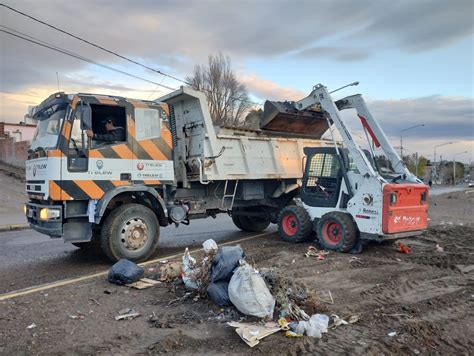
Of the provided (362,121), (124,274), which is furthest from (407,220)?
(124,274)

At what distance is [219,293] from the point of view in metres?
4.94

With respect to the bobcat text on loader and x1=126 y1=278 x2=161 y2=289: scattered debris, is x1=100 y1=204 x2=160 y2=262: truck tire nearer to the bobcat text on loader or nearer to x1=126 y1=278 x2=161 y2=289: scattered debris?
x1=126 y1=278 x2=161 y2=289: scattered debris

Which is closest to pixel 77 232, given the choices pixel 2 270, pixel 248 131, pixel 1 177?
pixel 2 270

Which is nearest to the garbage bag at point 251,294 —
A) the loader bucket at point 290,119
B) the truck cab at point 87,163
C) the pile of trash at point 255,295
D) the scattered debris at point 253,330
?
the pile of trash at point 255,295

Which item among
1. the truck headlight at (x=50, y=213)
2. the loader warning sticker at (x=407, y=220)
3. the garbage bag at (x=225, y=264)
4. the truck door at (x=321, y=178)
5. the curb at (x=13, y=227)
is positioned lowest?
the curb at (x=13, y=227)

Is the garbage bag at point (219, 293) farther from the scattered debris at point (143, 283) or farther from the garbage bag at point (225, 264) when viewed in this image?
the scattered debris at point (143, 283)

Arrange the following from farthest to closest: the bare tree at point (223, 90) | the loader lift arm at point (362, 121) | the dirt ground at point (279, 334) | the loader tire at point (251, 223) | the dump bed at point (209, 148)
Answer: the bare tree at point (223, 90), the loader tire at point (251, 223), the dump bed at point (209, 148), the loader lift arm at point (362, 121), the dirt ground at point (279, 334)

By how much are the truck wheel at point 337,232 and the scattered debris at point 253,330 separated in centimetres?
398

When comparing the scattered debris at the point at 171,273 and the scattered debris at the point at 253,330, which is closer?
the scattered debris at the point at 253,330

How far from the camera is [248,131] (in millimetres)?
10000

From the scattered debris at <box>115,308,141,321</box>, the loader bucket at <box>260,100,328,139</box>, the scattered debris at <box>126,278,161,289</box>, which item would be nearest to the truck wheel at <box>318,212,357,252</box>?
the loader bucket at <box>260,100,328,139</box>

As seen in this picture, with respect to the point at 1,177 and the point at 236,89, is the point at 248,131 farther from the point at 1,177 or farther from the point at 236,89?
the point at 236,89

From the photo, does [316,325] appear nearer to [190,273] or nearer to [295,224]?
[190,273]

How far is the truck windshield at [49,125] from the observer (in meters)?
7.28
